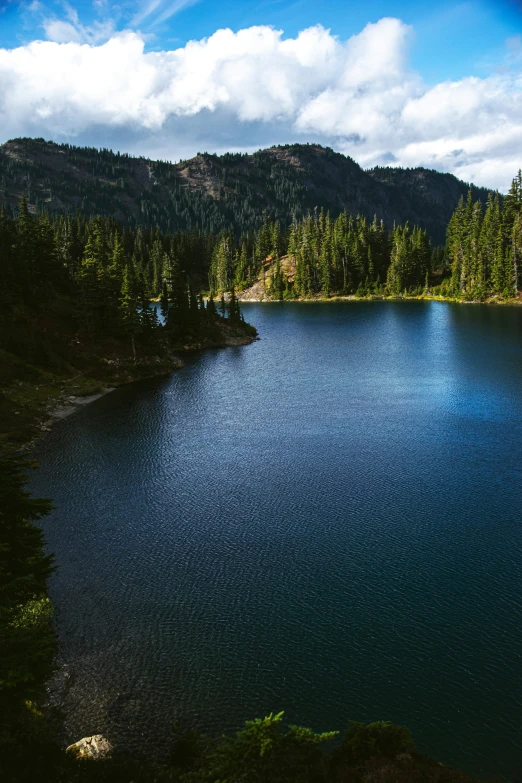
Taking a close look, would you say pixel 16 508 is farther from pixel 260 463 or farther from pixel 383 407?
pixel 383 407

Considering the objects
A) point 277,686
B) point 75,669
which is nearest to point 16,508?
point 75,669

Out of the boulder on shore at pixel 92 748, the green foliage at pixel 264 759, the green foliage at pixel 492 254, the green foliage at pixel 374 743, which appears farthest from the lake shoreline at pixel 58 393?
the green foliage at pixel 492 254

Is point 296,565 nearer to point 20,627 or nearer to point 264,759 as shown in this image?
point 20,627

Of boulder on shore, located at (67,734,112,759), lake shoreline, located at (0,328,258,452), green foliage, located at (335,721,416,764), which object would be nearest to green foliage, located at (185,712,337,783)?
green foliage, located at (335,721,416,764)

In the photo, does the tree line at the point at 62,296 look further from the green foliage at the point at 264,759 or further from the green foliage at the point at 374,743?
the green foliage at the point at 374,743

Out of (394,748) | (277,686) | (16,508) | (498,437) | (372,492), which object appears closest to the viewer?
(394,748)

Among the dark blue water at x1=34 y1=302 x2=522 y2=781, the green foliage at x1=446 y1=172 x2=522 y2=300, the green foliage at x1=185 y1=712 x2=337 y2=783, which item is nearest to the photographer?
the green foliage at x1=185 y1=712 x2=337 y2=783

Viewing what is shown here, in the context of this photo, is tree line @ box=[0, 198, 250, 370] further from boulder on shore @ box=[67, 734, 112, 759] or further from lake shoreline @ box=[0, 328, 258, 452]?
boulder on shore @ box=[67, 734, 112, 759]
